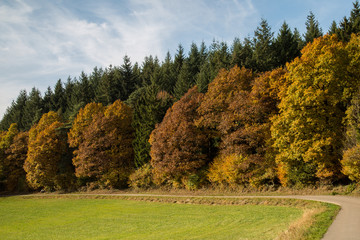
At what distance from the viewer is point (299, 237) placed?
33.5 ft

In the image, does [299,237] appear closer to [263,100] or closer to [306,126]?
[306,126]

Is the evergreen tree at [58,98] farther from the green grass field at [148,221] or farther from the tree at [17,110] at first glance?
the green grass field at [148,221]

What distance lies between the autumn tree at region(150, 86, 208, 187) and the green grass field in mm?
5753

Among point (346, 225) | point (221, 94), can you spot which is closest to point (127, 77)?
point (221, 94)

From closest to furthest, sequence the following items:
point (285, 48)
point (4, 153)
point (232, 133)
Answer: point (232, 133)
point (285, 48)
point (4, 153)

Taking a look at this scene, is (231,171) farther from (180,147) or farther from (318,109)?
(318,109)

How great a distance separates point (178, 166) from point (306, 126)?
16.1 m

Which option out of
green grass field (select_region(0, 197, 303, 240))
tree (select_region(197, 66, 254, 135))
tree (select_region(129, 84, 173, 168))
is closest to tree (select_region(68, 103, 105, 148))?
tree (select_region(129, 84, 173, 168))

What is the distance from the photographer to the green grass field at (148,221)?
15.5 m

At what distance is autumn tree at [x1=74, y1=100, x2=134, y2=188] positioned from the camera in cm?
4203

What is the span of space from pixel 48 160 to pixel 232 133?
35483mm

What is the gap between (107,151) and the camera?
42938 millimetres

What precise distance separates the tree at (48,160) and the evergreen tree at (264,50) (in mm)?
38527

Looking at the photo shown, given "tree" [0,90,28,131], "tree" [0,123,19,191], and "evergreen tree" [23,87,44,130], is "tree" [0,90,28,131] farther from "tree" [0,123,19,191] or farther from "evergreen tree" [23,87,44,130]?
"tree" [0,123,19,191]
